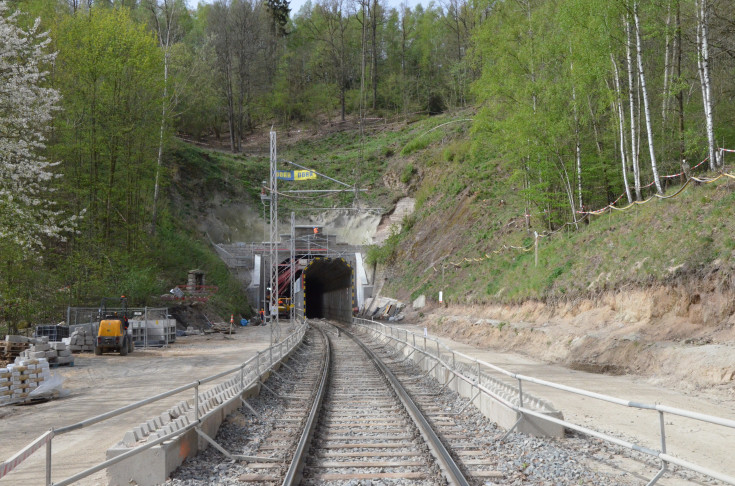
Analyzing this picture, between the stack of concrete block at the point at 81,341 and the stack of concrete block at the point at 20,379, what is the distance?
10356 millimetres

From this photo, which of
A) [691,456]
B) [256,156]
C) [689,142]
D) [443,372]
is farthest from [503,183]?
[256,156]

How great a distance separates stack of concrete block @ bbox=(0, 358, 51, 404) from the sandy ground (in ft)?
34.7

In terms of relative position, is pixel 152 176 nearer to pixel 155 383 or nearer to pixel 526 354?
pixel 155 383

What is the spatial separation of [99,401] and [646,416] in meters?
10.8

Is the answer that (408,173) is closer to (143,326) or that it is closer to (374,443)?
(143,326)

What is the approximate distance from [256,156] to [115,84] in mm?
38873

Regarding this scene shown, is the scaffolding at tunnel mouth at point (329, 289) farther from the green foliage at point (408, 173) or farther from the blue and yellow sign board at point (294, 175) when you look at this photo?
the blue and yellow sign board at point (294, 175)

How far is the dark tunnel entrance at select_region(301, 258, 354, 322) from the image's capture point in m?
50.9

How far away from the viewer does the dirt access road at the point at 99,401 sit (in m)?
7.30

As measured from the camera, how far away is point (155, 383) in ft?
47.8

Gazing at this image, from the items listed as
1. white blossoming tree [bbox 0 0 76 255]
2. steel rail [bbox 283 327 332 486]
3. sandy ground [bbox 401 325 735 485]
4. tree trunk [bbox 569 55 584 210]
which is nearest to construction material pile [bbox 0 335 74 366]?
white blossoming tree [bbox 0 0 76 255]

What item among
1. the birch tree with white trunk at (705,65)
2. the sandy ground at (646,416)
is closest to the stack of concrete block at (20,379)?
the sandy ground at (646,416)

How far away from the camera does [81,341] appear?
22.5m

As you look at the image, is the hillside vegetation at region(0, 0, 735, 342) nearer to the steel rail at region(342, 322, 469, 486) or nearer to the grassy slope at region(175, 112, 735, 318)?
the grassy slope at region(175, 112, 735, 318)
